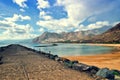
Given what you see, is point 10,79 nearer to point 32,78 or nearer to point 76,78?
point 32,78

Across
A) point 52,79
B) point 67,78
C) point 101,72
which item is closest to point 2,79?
point 52,79

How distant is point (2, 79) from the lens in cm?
1639

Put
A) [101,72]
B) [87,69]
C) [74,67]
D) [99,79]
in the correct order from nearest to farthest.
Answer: [99,79] < [101,72] < [87,69] < [74,67]

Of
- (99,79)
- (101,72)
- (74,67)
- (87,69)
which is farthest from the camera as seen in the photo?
(74,67)

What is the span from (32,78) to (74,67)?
7.37m

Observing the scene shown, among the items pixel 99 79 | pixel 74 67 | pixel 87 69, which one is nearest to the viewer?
pixel 99 79

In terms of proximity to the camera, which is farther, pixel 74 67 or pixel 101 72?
pixel 74 67

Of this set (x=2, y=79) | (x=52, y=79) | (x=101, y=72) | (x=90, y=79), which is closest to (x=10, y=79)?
(x=2, y=79)

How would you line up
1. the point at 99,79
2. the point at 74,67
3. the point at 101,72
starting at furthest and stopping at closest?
the point at 74,67
the point at 101,72
the point at 99,79

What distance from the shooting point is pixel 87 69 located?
20266 millimetres

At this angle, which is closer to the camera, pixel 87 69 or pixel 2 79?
pixel 2 79

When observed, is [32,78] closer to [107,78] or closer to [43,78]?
[43,78]

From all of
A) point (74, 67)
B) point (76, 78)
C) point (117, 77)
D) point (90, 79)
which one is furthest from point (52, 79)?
point (74, 67)

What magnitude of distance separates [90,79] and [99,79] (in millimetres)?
699
